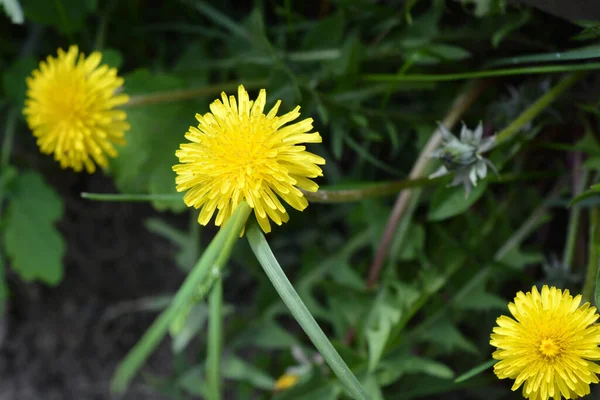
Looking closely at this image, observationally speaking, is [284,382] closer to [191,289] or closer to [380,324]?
[380,324]

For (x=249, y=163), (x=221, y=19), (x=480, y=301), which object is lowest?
(x=249, y=163)

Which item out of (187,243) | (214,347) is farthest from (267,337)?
(214,347)

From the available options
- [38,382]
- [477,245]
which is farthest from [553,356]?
[38,382]

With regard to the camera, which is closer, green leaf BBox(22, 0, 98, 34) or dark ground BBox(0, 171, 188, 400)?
green leaf BBox(22, 0, 98, 34)

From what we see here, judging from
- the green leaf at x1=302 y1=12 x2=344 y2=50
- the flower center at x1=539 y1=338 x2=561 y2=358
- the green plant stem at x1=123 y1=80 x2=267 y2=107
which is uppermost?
the green leaf at x1=302 y1=12 x2=344 y2=50

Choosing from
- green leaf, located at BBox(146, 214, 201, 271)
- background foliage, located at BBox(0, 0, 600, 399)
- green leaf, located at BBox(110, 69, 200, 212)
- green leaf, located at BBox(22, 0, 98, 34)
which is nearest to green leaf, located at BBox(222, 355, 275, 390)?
background foliage, located at BBox(0, 0, 600, 399)

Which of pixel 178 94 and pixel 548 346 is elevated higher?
pixel 178 94

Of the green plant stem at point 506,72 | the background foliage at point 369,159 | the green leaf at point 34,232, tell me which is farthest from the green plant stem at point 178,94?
the green leaf at point 34,232

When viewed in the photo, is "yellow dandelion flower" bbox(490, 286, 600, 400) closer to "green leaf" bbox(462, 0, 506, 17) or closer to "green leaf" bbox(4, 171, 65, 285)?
"green leaf" bbox(462, 0, 506, 17)
